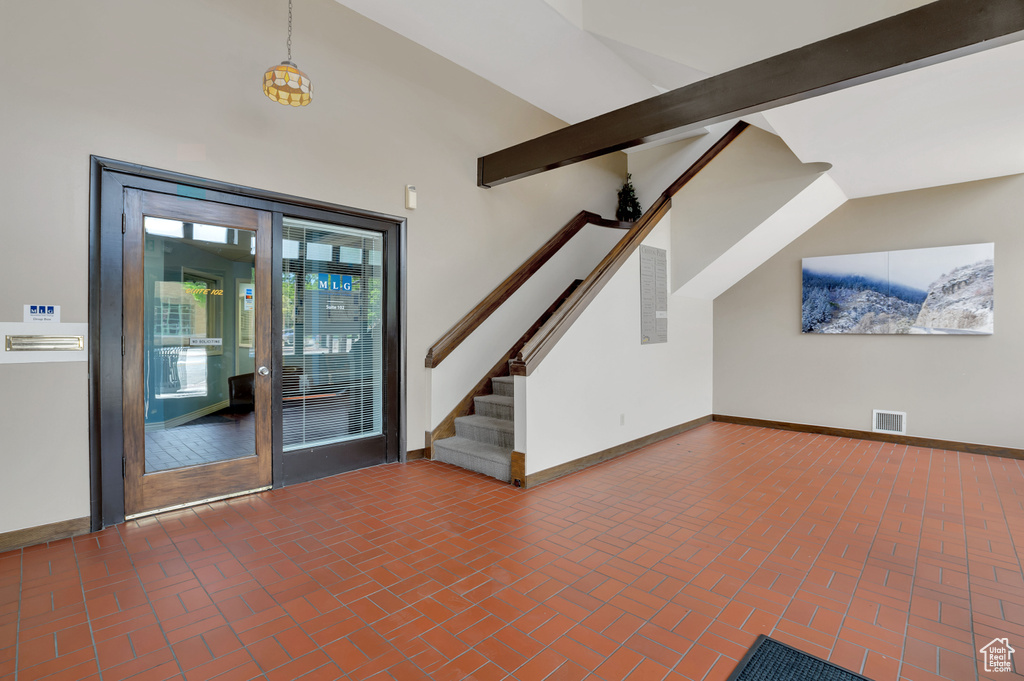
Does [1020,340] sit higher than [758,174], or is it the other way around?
[758,174]

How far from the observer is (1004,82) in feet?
9.95

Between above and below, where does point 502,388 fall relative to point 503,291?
below

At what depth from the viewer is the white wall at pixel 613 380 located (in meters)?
3.97

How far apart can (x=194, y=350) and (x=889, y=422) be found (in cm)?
694

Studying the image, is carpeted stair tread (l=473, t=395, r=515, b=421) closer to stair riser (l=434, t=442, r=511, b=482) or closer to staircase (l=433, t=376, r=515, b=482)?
staircase (l=433, t=376, r=515, b=482)

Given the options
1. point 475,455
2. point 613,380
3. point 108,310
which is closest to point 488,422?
point 475,455

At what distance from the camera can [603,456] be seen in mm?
4605

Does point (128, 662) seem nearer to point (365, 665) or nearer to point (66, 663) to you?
point (66, 663)

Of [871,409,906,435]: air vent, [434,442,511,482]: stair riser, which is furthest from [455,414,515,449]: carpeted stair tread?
[871,409,906,435]: air vent

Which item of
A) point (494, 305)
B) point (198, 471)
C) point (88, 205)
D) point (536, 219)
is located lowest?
point (198, 471)

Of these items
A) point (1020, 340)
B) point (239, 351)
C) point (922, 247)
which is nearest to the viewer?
point (239, 351)

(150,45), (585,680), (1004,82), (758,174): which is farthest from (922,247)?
(150,45)

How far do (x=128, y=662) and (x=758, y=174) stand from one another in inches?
233

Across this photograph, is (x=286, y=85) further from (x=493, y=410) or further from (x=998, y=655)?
(x=998, y=655)
